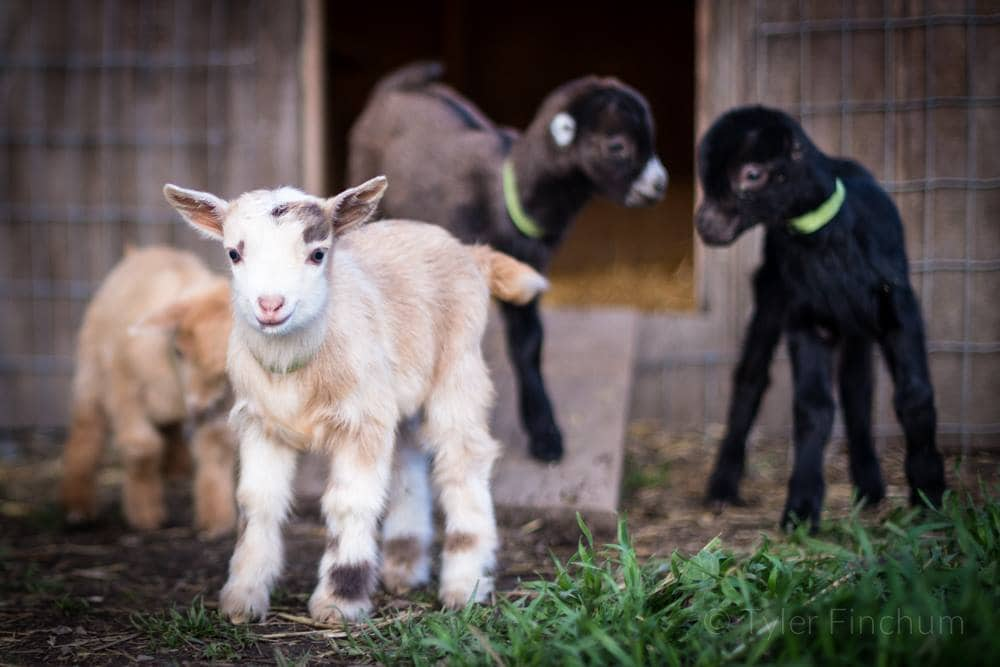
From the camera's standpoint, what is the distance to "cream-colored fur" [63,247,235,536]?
5.36 meters

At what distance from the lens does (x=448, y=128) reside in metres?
6.08

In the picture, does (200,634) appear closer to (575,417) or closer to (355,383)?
(355,383)

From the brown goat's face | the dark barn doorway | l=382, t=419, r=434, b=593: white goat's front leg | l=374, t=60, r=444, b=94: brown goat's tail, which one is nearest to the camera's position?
l=382, t=419, r=434, b=593: white goat's front leg

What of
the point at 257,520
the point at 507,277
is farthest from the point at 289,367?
the point at 507,277

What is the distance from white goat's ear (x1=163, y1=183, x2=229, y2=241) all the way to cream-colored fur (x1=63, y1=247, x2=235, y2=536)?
1.44 m

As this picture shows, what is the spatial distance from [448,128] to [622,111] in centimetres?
108

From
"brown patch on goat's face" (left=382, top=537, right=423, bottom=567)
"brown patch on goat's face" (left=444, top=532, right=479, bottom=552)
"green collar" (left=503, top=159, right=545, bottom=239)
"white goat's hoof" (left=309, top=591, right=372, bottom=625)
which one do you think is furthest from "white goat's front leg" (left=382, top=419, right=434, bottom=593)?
"green collar" (left=503, top=159, right=545, bottom=239)

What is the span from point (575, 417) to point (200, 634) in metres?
2.88

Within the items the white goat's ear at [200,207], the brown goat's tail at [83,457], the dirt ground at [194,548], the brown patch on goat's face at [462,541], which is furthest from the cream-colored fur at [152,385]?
the brown patch on goat's face at [462,541]

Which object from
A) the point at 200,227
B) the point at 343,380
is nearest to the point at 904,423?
the point at 343,380

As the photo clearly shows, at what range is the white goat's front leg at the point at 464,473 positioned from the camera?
4.21 metres

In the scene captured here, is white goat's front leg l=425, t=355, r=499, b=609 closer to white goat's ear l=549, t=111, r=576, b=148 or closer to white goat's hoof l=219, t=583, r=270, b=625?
white goat's hoof l=219, t=583, r=270, b=625

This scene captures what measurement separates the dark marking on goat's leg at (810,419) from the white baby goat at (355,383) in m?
1.34

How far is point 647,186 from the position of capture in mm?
5453
